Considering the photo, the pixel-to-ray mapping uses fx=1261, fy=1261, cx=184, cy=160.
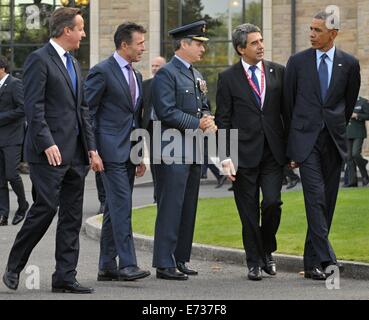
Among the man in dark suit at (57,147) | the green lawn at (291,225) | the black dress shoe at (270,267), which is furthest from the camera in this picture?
the green lawn at (291,225)

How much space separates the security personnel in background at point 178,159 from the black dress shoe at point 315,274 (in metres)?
0.95

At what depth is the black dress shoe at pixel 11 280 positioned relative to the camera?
30.5 ft

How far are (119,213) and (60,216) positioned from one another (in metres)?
0.71

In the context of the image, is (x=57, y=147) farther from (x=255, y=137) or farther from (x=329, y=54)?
(x=329, y=54)

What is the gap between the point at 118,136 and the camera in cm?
1021

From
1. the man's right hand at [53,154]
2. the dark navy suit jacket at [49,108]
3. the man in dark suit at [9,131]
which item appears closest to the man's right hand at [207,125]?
the dark navy suit jacket at [49,108]

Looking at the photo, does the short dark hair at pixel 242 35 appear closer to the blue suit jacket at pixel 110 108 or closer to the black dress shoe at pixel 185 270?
the blue suit jacket at pixel 110 108

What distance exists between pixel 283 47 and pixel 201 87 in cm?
1983

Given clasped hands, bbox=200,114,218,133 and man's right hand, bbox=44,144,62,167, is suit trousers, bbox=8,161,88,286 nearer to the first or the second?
Answer: man's right hand, bbox=44,144,62,167

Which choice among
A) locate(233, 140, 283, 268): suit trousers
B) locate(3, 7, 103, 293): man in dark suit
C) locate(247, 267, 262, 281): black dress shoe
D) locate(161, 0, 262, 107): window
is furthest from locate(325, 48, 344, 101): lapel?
locate(161, 0, 262, 107): window

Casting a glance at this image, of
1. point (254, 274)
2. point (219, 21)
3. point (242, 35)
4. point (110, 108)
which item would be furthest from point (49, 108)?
point (219, 21)

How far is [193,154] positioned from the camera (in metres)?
10.4
